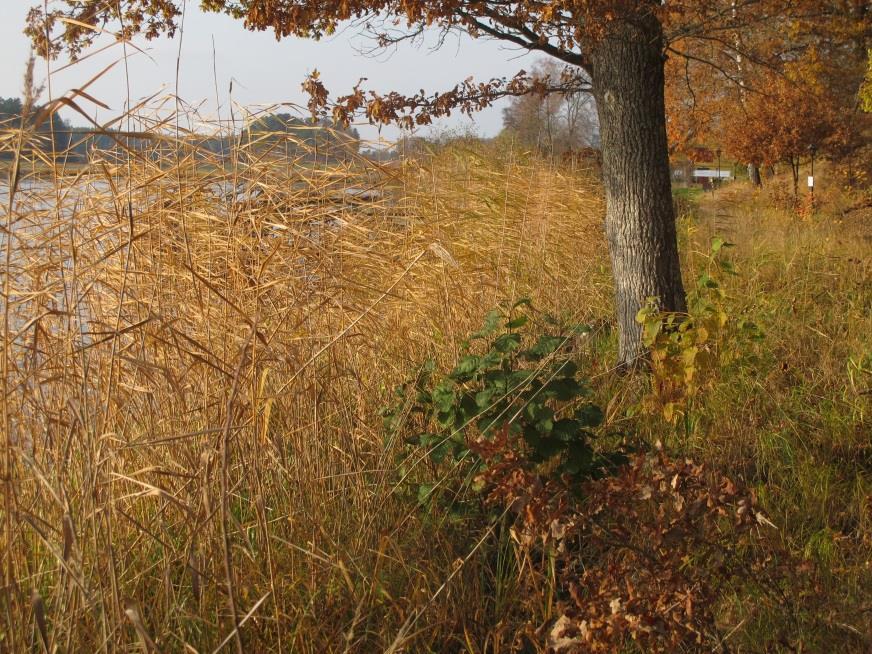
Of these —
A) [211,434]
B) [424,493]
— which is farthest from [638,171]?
[211,434]

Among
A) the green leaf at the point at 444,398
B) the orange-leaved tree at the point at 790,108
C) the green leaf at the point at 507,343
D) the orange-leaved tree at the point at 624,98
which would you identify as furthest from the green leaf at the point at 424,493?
the orange-leaved tree at the point at 790,108

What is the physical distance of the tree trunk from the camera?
13.4 ft

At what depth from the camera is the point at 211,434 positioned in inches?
78.7

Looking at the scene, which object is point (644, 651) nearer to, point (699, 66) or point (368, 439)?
point (368, 439)

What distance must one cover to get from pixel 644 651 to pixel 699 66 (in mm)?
16734

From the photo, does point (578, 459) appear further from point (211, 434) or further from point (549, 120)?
point (549, 120)

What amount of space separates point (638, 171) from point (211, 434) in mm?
2837

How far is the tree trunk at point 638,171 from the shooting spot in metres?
4.09

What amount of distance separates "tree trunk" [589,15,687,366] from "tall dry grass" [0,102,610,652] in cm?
119

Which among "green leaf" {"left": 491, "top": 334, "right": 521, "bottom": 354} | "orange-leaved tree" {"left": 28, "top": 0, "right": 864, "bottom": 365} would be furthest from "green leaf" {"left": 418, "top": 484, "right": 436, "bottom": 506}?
"orange-leaved tree" {"left": 28, "top": 0, "right": 864, "bottom": 365}

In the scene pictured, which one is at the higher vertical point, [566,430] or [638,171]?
[638,171]

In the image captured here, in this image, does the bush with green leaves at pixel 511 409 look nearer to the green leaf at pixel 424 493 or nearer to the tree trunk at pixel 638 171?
the green leaf at pixel 424 493

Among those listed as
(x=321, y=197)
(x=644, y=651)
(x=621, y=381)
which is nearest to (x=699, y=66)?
(x=621, y=381)

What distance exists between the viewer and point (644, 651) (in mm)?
1813
